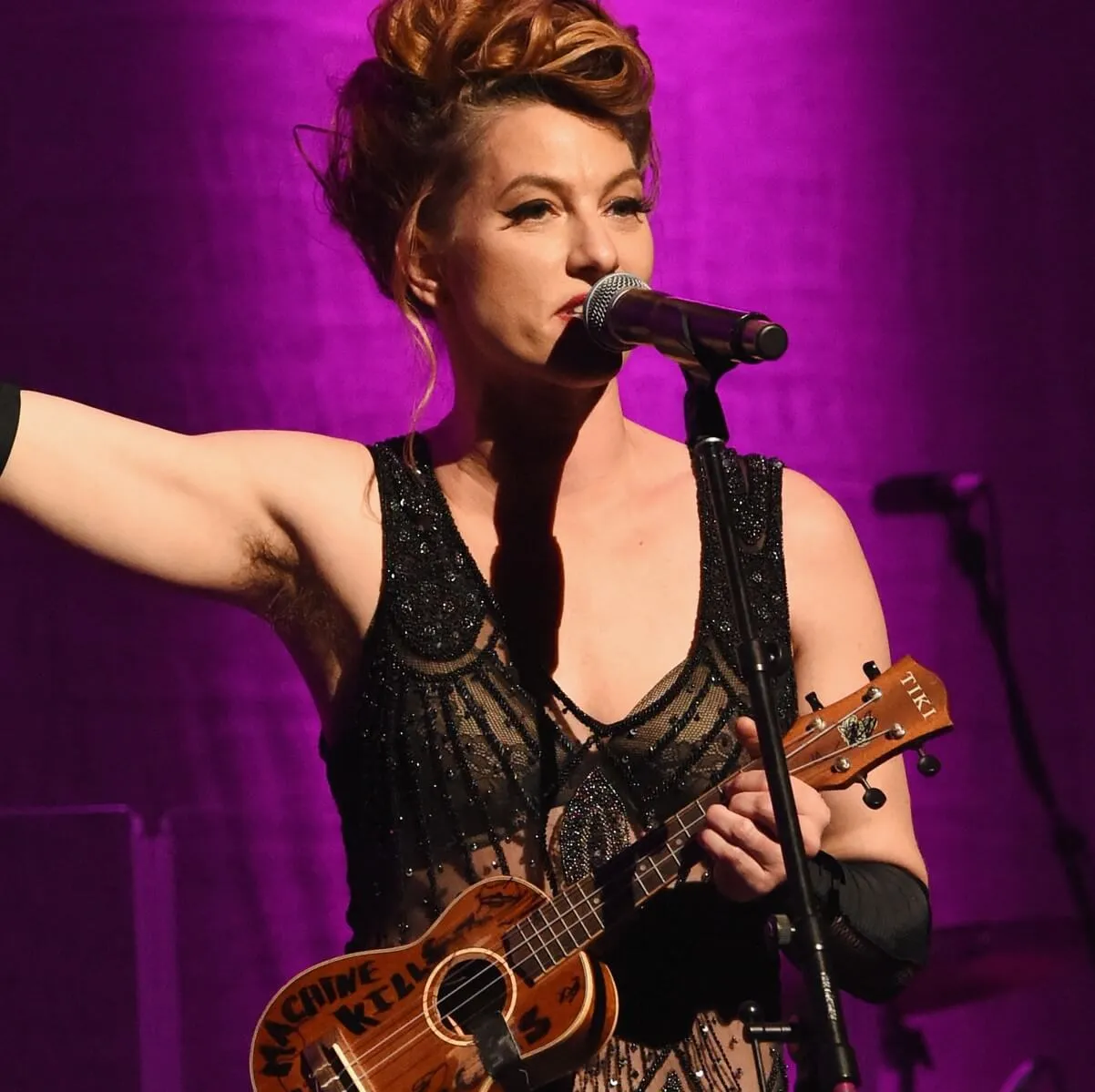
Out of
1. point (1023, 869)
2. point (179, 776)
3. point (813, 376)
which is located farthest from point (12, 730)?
point (1023, 869)

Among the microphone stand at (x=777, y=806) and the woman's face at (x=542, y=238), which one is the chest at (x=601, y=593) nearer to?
the woman's face at (x=542, y=238)

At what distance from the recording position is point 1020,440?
270 cm

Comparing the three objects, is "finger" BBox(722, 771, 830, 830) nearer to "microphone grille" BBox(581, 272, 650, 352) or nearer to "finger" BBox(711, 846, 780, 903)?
"finger" BBox(711, 846, 780, 903)

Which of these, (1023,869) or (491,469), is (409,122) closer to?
(491,469)

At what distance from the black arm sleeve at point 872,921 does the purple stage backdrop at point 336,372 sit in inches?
34.4

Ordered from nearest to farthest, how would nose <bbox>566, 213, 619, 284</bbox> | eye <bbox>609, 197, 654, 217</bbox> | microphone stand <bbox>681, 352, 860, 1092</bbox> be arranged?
microphone stand <bbox>681, 352, 860, 1092</bbox>, nose <bbox>566, 213, 619, 284</bbox>, eye <bbox>609, 197, 654, 217</bbox>

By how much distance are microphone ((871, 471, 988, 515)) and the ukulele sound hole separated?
1.17 metres

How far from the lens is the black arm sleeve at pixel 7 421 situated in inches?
68.9

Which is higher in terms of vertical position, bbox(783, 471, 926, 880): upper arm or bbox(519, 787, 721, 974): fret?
bbox(783, 471, 926, 880): upper arm

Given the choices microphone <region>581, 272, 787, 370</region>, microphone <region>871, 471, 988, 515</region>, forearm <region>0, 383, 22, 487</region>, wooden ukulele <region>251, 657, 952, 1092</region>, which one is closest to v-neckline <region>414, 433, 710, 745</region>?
wooden ukulele <region>251, 657, 952, 1092</region>

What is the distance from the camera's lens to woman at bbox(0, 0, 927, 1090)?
185 cm

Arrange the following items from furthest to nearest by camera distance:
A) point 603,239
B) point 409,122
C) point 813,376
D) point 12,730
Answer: point 813,376
point 12,730
point 409,122
point 603,239

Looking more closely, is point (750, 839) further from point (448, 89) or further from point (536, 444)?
point (448, 89)

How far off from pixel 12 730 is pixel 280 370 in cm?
63
